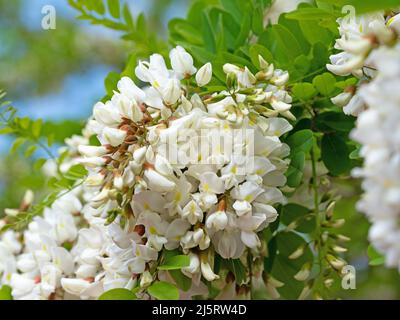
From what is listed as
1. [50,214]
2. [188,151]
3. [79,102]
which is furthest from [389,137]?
[79,102]

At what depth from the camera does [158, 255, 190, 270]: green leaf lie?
22.2 inches

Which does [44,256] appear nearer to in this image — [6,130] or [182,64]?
[6,130]

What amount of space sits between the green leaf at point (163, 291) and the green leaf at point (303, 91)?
0.70 feet

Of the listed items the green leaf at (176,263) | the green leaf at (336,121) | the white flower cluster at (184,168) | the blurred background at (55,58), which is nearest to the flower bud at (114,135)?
the white flower cluster at (184,168)

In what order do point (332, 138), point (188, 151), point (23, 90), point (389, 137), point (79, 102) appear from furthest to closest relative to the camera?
1. point (23, 90)
2. point (79, 102)
3. point (332, 138)
4. point (188, 151)
5. point (389, 137)

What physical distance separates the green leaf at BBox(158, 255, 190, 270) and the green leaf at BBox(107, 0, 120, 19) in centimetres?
34

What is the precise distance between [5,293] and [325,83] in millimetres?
413

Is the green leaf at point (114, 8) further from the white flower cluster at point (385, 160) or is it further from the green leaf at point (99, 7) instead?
the white flower cluster at point (385, 160)

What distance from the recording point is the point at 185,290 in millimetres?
594

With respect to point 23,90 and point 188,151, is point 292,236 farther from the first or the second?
point 23,90

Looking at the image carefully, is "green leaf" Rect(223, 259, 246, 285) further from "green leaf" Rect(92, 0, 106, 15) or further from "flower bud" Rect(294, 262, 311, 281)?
"green leaf" Rect(92, 0, 106, 15)

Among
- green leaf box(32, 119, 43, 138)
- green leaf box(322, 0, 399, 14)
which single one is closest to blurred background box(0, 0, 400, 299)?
green leaf box(32, 119, 43, 138)
